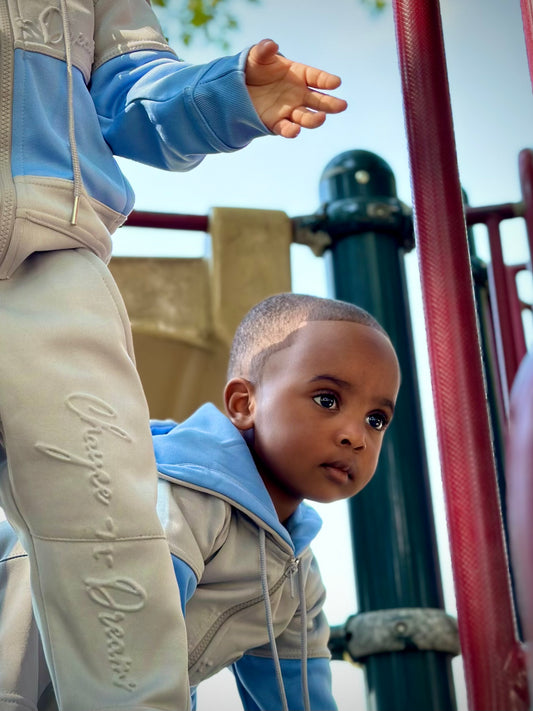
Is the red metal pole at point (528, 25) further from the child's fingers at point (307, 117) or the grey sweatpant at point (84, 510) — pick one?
the grey sweatpant at point (84, 510)

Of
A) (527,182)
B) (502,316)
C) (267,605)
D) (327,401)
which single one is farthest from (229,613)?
(527,182)

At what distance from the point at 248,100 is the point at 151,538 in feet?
1.18

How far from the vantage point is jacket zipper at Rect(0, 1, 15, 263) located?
77cm

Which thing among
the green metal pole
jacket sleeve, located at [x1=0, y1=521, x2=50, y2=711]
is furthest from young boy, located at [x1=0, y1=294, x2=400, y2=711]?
the green metal pole

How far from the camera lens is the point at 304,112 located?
0.81 metres

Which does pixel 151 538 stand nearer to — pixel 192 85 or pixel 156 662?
pixel 156 662

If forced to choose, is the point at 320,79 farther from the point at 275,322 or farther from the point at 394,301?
the point at 394,301

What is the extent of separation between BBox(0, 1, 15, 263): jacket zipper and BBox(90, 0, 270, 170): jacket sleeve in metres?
0.12

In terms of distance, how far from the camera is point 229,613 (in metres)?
1.08

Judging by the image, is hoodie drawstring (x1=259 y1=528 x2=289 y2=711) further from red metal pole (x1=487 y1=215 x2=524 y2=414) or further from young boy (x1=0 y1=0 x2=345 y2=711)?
red metal pole (x1=487 y1=215 x2=524 y2=414)

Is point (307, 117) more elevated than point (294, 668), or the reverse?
point (307, 117)

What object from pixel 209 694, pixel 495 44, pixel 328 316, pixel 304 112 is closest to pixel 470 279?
pixel 304 112

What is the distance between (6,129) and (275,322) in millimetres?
549

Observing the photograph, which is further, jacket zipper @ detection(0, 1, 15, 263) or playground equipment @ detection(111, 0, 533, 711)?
jacket zipper @ detection(0, 1, 15, 263)
